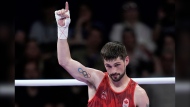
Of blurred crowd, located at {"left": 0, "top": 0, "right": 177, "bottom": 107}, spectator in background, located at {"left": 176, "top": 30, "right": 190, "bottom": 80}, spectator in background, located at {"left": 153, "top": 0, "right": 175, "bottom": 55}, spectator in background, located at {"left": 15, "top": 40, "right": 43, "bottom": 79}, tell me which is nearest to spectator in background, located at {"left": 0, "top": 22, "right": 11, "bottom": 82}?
spectator in background, located at {"left": 176, "top": 30, "right": 190, "bottom": 80}

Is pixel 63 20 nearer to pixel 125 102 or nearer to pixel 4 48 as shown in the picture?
pixel 125 102

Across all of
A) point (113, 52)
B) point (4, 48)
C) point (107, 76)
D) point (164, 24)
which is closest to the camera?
point (4, 48)

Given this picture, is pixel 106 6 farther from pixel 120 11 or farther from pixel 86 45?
pixel 86 45

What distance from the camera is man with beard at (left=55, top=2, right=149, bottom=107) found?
161cm

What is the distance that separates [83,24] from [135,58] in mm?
576

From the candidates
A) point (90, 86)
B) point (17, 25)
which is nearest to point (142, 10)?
point (17, 25)

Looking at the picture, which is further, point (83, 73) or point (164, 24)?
point (164, 24)

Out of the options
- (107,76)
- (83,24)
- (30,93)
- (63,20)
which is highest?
(83,24)

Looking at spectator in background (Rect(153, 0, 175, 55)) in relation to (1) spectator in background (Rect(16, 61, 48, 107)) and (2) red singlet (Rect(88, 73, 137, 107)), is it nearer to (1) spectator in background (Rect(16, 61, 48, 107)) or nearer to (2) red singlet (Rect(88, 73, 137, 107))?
(1) spectator in background (Rect(16, 61, 48, 107))

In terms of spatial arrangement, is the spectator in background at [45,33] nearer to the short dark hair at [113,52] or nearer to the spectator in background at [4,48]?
the short dark hair at [113,52]

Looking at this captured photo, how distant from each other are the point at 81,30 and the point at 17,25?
59 cm

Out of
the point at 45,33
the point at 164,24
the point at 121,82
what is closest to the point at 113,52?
Result: the point at 121,82

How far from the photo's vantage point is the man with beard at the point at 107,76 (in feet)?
5.27

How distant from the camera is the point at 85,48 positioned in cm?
304
